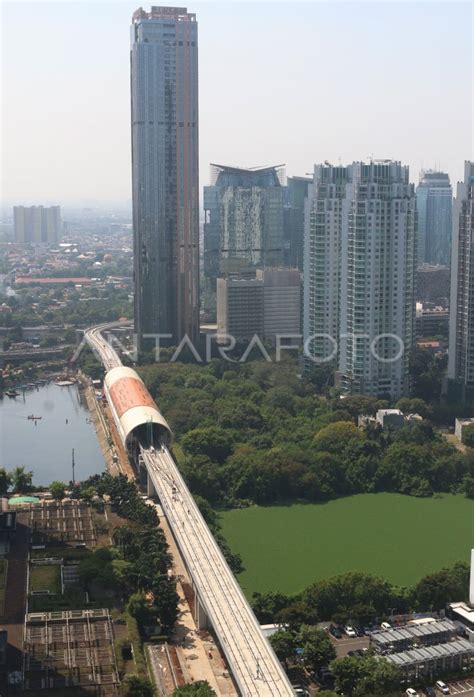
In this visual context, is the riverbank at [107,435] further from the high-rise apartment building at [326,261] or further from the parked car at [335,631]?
the parked car at [335,631]

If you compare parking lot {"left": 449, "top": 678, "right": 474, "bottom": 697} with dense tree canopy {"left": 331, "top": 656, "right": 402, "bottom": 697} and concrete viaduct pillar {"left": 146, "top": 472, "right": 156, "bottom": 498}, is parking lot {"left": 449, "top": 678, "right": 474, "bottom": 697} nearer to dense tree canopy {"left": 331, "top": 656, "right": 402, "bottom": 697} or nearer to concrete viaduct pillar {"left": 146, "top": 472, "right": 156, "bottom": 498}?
dense tree canopy {"left": 331, "top": 656, "right": 402, "bottom": 697}

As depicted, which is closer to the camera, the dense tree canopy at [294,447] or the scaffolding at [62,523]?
the scaffolding at [62,523]

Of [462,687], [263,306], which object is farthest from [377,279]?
[462,687]

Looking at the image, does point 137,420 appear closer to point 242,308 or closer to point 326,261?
point 326,261

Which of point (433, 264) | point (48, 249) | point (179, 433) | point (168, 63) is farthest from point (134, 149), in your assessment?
point (48, 249)

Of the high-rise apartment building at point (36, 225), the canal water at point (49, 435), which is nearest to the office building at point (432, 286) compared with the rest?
the canal water at point (49, 435)
